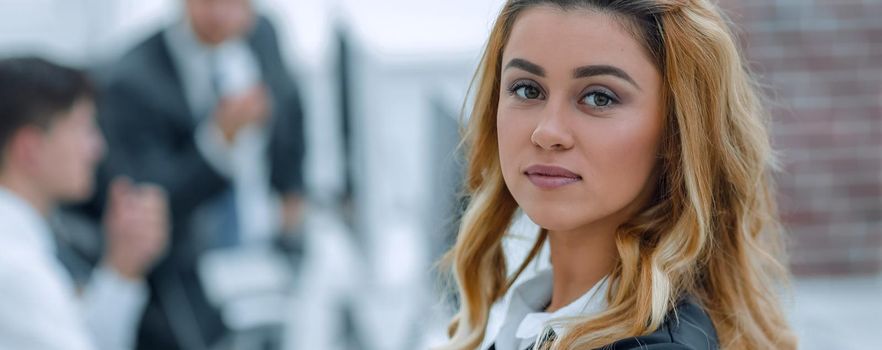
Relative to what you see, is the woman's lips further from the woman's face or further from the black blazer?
the black blazer

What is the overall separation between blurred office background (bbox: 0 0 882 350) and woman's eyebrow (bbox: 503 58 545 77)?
269 centimetres

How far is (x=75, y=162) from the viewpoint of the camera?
316 centimetres

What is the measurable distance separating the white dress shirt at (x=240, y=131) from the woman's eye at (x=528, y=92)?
2617 mm

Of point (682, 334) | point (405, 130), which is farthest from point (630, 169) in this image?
point (405, 130)

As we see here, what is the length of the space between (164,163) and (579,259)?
8.48 ft

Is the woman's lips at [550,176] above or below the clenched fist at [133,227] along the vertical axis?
below

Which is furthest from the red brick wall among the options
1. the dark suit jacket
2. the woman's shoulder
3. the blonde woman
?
the woman's shoulder

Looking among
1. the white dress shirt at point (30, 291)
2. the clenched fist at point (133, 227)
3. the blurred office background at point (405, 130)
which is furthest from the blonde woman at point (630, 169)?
the blurred office background at point (405, 130)

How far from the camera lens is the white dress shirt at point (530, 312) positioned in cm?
153

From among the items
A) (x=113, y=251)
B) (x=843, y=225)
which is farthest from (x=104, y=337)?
(x=843, y=225)

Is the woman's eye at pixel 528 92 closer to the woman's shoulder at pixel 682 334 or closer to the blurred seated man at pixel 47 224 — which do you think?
the woman's shoulder at pixel 682 334

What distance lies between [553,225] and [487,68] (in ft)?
0.94

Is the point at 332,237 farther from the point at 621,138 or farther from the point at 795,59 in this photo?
the point at 621,138

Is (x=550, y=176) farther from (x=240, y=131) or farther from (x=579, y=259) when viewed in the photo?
(x=240, y=131)
